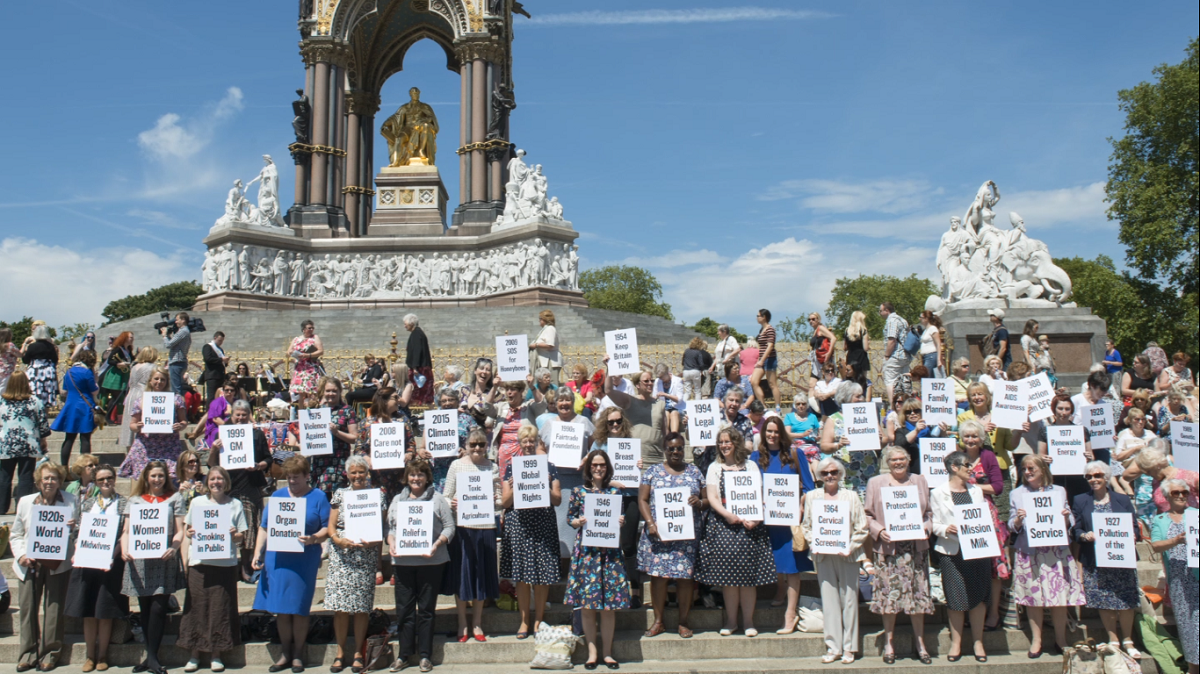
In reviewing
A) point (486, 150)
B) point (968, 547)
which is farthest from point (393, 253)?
point (968, 547)

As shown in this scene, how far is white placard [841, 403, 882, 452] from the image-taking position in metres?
8.44

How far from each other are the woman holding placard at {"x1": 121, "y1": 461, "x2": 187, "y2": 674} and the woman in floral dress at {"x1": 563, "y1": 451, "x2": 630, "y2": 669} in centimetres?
308

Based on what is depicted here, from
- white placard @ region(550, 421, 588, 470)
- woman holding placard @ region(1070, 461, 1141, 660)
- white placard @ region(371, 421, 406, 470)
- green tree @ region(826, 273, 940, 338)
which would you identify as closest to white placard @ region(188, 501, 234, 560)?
white placard @ region(371, 421, 406, 470)

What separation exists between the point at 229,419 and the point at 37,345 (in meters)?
3.57

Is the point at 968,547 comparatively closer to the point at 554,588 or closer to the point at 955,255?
the point at 554,588

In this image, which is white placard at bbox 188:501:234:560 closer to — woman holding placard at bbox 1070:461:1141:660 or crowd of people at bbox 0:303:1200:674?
crowd of people at bbox 0:303:1200:674

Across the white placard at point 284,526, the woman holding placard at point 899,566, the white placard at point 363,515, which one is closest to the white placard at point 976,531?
the woman holding placard at point 899,566

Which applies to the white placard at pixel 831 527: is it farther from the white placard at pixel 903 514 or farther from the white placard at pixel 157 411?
the white placard at pixel 157 411

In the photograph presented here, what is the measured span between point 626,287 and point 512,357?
73.4 m

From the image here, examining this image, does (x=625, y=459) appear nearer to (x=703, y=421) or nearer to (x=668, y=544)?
(x=668, y=544)

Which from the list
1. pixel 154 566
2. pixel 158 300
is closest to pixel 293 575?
pixel 154 566

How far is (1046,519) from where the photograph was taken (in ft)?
23.7

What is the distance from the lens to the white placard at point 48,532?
7012 millimetres

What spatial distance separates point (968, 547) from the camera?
710 cm
